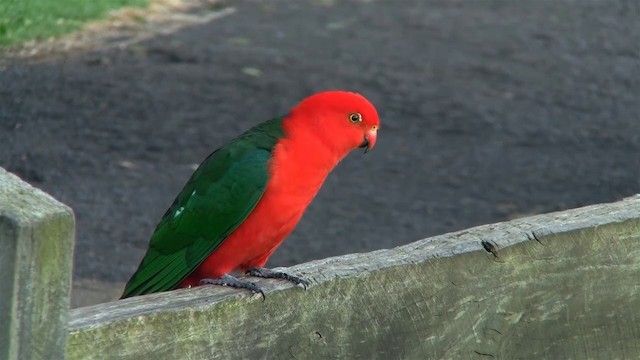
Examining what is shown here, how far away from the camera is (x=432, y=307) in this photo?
6.13 feet

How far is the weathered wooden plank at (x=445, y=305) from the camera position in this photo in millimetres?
1625

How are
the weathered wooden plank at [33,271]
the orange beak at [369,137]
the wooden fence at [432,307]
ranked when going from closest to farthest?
1. the weathered wooden plank at [33,271]
2. the wooden fence at [432,307]
3. the orange beak at [369,137]

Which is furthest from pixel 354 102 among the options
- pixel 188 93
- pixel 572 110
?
pixel 572 110

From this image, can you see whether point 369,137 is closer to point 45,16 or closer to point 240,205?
point 240,205

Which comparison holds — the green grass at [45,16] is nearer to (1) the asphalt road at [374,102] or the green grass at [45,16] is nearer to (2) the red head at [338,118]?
(1) the asphalt road at [374,102]

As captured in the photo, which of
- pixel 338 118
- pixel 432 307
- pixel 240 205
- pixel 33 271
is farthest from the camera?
pixel 338 118

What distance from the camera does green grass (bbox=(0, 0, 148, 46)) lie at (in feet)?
20.4

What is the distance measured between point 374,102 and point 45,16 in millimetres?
2372

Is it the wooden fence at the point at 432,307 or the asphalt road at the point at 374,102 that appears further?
the asphalt road at the point at 374,102

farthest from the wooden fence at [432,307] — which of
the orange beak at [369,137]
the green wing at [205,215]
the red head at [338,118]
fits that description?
the orange beak at [369,137]

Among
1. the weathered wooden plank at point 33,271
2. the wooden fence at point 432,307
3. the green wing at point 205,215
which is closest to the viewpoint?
the weathered wooden plank at point 33,271

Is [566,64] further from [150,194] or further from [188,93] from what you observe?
[150,194]

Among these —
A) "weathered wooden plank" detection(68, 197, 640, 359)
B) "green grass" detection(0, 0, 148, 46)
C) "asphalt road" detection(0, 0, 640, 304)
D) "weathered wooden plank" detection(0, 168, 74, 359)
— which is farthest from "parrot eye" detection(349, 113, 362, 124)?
"green grass" detection(0, 0, 148, 46)

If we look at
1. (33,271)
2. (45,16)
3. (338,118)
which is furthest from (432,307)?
(45,16)
